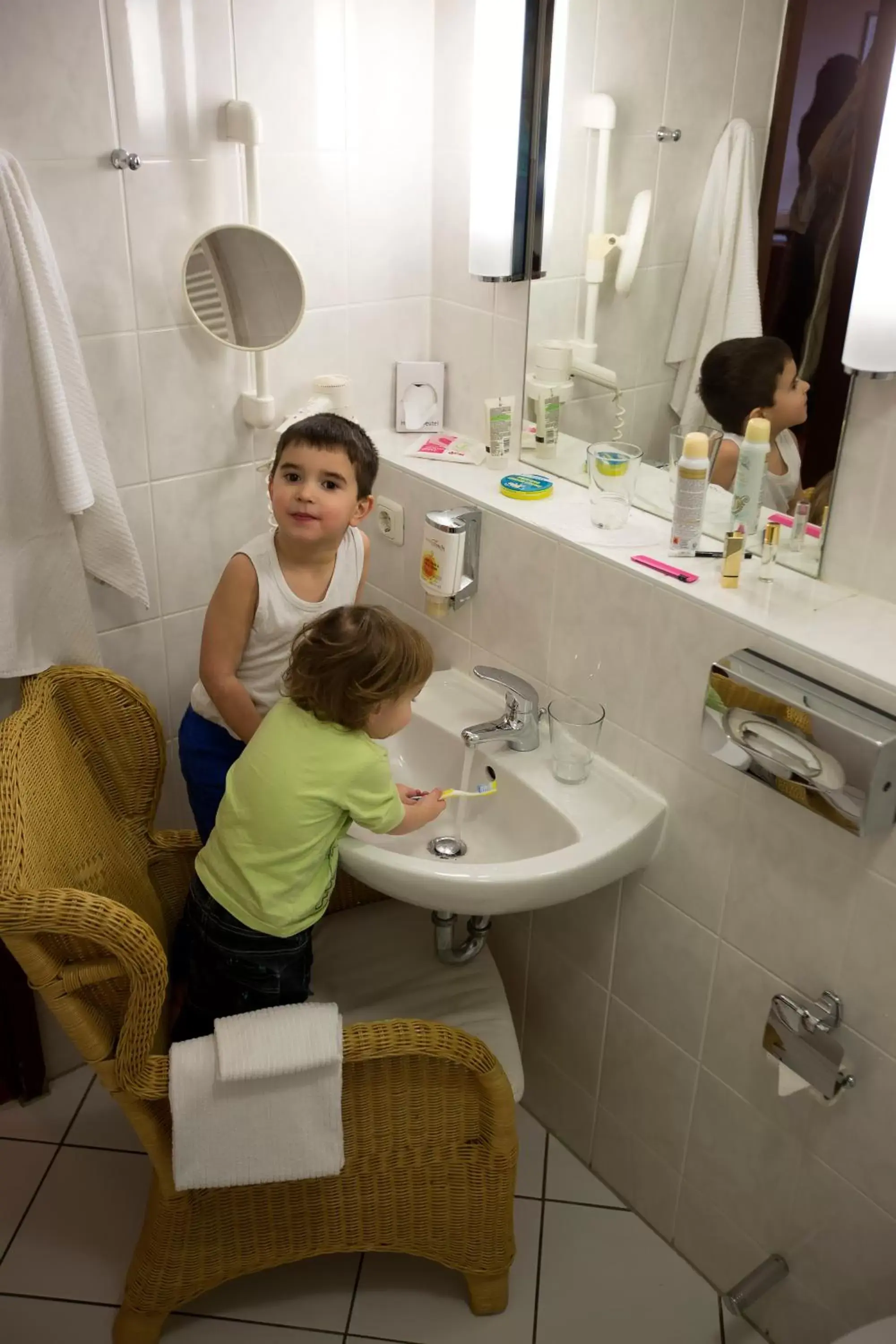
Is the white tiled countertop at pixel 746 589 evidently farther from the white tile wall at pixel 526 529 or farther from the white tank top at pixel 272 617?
the white tank top at pixel 272 617

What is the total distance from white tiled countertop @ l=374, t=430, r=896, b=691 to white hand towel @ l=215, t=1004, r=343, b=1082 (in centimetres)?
72

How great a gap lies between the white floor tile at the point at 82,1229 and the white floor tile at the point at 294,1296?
0.16 meters

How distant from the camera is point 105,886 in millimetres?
1650

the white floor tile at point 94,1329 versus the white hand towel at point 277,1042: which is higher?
the white hand towel at point 277,1042

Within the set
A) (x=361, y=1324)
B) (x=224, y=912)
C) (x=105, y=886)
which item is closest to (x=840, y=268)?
(x=224, y=912)

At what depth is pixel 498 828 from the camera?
1796 millimetres

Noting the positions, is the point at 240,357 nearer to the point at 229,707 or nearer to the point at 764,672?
the point at 229,707

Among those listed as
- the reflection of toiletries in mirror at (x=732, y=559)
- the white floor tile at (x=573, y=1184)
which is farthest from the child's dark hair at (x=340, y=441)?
the white floor tile at (x=573, y=1184)

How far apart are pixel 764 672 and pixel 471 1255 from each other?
999mm

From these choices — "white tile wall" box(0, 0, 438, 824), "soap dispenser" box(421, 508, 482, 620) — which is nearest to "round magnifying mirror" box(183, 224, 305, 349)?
"white tile wall" box(0, 0, 438, 824)

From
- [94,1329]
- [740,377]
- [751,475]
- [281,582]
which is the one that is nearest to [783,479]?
[751,475]

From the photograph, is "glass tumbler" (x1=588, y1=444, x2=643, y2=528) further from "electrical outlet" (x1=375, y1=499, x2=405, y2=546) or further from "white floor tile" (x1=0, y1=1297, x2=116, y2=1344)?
"white floor tile" (x1=0, y1=1297, x2=116, y2=1344)

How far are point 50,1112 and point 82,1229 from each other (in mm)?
282

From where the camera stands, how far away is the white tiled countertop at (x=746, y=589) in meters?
1.40
